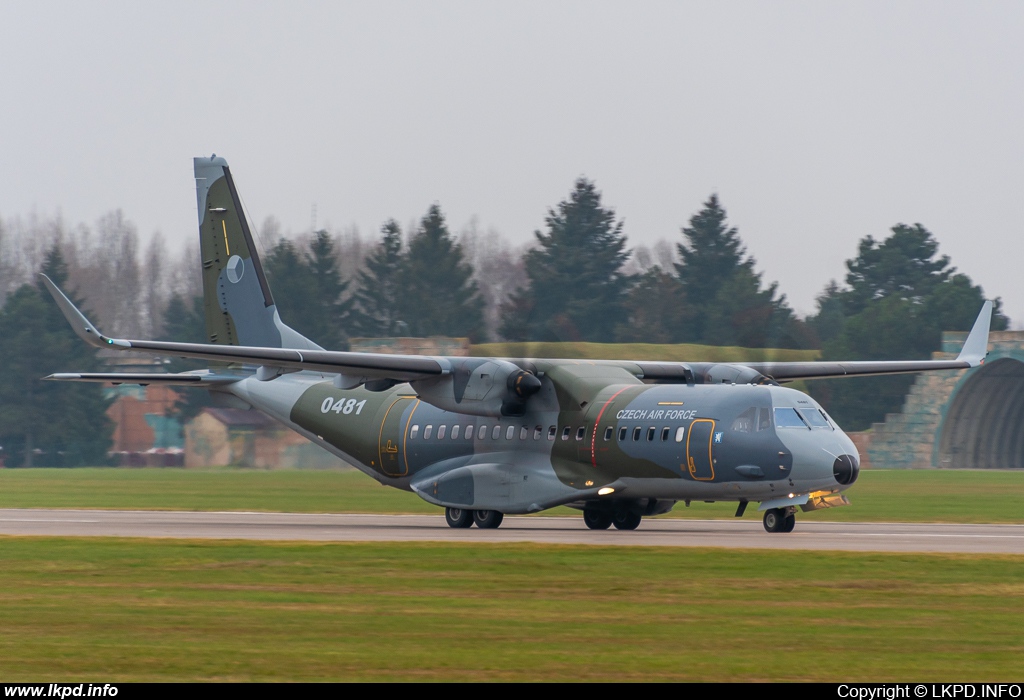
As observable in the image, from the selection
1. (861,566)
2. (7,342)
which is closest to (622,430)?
(861,566)

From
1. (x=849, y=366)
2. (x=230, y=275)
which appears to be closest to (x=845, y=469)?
(x=849, y=366)

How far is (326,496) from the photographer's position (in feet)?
123

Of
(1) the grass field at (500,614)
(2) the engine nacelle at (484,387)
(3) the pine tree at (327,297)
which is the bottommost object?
(1) the grass field at (500,614)

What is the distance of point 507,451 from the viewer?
26.6 m

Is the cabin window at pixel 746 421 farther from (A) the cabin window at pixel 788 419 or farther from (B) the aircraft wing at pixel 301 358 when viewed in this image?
(B) the aircraft wing at pixel 301 358

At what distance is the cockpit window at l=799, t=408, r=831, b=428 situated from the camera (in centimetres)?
2370

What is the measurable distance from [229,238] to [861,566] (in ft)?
60.8

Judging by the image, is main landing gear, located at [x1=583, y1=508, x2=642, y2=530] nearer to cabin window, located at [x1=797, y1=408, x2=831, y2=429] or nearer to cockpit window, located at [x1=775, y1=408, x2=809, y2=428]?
cockpit window, located at [x1=775, y1=408, x2=809, y2=428]

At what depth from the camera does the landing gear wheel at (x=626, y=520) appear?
26.2 metres

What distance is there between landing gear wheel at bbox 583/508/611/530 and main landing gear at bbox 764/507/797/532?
3116mm

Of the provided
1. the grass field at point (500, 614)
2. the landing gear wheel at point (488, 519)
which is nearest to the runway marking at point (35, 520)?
the grass field at point (500, 614)

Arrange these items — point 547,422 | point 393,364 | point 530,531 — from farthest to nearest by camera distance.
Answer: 1. point 547,422
2. point 530,531
3. point 393,364

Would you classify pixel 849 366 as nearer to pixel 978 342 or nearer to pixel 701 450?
pixel 978 342

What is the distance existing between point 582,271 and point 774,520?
5899 cm
